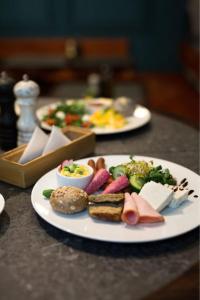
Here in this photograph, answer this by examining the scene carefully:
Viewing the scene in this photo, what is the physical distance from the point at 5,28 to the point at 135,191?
4.45 m

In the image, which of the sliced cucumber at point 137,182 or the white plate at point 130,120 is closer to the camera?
the sliced cucumber at point 137,182

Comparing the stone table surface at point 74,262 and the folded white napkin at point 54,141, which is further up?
the folded white napkin at point 54,141

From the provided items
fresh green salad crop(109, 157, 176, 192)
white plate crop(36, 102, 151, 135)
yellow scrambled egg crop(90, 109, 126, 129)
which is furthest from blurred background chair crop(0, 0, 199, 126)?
fresh green salad crop(109, 157, 176, 192)

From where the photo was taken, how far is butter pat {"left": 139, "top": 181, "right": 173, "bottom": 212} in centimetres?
90

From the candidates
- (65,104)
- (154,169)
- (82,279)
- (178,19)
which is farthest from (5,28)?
(82,279)

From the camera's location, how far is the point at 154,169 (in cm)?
106

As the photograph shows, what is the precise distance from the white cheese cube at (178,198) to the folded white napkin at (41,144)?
43cm

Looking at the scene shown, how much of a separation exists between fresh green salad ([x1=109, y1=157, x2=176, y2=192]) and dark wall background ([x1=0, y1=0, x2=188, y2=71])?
4.18 metres

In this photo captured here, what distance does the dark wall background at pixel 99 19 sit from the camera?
16.0 ft

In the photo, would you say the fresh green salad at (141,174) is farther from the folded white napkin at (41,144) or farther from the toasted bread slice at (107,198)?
the folded white napkin at (41,144)

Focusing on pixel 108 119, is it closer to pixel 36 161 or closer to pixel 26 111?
pixel 26 111

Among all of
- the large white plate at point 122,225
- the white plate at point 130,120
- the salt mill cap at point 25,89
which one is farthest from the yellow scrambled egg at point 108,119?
the large white plate at point 122,225

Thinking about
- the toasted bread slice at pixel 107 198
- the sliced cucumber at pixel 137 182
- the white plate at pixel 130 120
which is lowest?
the white plate at pixel 130 120

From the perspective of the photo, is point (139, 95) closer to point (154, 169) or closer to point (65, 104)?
point (65, 104)
